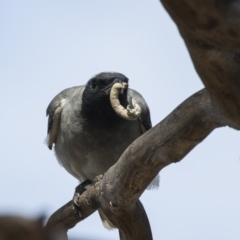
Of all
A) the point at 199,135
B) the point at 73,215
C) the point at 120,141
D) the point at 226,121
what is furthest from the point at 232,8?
the point at 120,141

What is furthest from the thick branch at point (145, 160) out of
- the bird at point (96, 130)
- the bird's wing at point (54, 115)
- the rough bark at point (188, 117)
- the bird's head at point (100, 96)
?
the bird's wing at point (54, 115)

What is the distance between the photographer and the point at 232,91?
252cm

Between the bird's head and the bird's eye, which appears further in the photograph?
the bird's eye

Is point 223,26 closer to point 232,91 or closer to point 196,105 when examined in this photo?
point 232,91

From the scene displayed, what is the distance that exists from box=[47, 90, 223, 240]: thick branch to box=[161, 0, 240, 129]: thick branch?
A: 285mm

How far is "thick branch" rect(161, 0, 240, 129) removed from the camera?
1.95 meters

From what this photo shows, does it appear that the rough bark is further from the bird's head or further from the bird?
the bird's head

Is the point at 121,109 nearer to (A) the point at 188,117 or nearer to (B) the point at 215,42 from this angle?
(A) the point at 188,117

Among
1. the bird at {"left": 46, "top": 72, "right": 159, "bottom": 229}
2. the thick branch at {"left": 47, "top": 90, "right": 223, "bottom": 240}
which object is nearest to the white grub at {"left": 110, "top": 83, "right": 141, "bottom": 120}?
the thick branch at {"left": 47, "top": 90, "right": 223, "bottom": 240}

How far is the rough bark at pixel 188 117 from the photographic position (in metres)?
2.00

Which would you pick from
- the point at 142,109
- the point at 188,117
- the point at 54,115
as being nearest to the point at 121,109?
the point at 188,117

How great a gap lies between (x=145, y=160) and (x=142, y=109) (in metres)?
3.04

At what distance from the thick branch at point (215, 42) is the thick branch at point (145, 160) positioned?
285 millimetres

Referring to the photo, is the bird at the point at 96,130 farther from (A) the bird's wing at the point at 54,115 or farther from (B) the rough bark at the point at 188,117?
(B) the rough bark at the point at 188,117
